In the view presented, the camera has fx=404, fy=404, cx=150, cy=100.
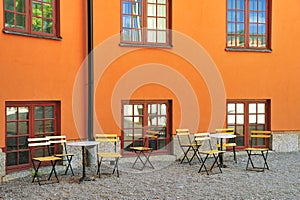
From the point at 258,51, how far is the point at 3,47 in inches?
290

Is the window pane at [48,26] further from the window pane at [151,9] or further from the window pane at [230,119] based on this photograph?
the window pane at [230,119]

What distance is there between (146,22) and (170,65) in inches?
53.3

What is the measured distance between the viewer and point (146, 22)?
11.1 m

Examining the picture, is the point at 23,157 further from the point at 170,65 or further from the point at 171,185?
the point at 170,65

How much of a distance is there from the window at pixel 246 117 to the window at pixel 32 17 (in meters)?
5.56

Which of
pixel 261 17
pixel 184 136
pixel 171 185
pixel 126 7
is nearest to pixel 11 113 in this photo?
pixel 171 185

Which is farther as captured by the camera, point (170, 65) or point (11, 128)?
point (170, 65)

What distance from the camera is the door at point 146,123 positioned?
1093cm

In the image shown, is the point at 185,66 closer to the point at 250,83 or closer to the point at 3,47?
the point at 250,83

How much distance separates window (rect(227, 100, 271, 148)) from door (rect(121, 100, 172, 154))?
203 cm

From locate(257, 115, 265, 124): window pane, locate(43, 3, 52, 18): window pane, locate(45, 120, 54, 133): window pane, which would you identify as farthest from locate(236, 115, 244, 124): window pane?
locate(43, 3, 52, 18): window pane

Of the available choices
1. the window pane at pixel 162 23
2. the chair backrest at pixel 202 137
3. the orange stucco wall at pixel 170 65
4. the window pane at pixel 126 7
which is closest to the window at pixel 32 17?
the orange stucco wall at pixel 170 65

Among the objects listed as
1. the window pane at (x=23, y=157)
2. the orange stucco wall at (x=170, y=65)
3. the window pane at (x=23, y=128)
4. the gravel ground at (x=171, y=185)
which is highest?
the orange stucco wall at (x=170, y=65)

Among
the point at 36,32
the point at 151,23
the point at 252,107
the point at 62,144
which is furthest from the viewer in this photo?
the point at 252,107
